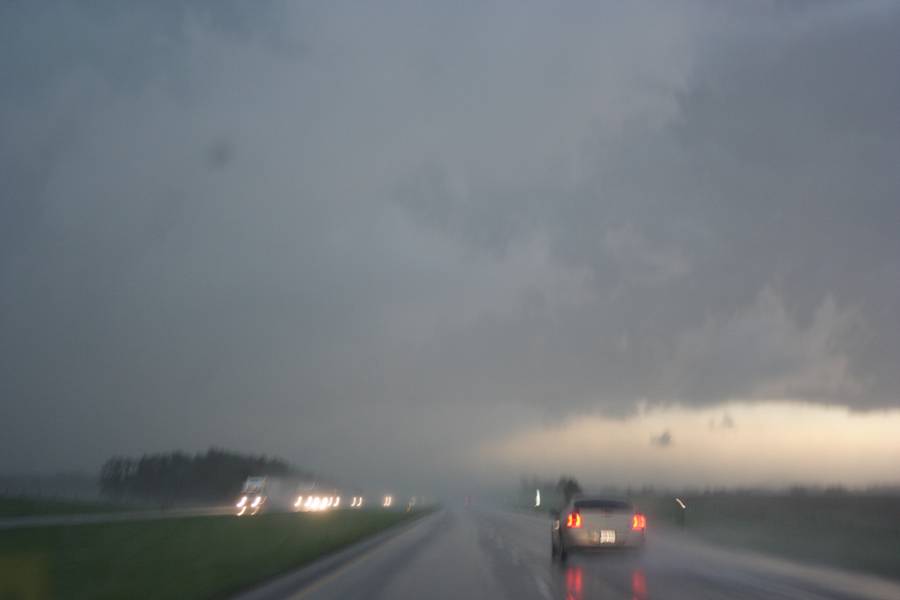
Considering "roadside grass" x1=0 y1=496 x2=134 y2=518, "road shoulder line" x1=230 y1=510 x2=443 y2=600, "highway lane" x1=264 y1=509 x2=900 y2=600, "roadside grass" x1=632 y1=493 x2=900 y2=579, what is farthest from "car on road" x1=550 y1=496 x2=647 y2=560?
"roadside grass" x1=0 y1=496 x2=134 y2=518

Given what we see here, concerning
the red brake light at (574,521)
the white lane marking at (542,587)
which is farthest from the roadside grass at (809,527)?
the white lane marking at (542,587)

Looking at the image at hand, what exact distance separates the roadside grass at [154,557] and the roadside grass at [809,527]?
47.0 ft

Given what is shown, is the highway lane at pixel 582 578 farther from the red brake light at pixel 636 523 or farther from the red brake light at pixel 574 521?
the red brake light at pixel 574 521

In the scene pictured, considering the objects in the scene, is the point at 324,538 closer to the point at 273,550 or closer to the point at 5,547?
the point at 273,550

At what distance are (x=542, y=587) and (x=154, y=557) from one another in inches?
343

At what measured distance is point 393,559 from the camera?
24.3 m

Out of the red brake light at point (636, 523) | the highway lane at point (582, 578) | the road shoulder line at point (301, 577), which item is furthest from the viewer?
the red brake light at point (636, 523)

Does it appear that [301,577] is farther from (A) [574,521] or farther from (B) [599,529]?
(B) [599,529]

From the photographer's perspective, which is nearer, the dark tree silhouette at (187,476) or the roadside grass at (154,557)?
the roadside grass at (154,557)

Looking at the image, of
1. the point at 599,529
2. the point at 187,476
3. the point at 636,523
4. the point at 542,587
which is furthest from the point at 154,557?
the point at 187,476

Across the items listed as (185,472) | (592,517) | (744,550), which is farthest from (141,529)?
(185,472)

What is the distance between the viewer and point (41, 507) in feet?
164

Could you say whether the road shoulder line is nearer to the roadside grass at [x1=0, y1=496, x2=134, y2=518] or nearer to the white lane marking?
the white lane marking

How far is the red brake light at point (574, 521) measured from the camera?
79.3 feet
